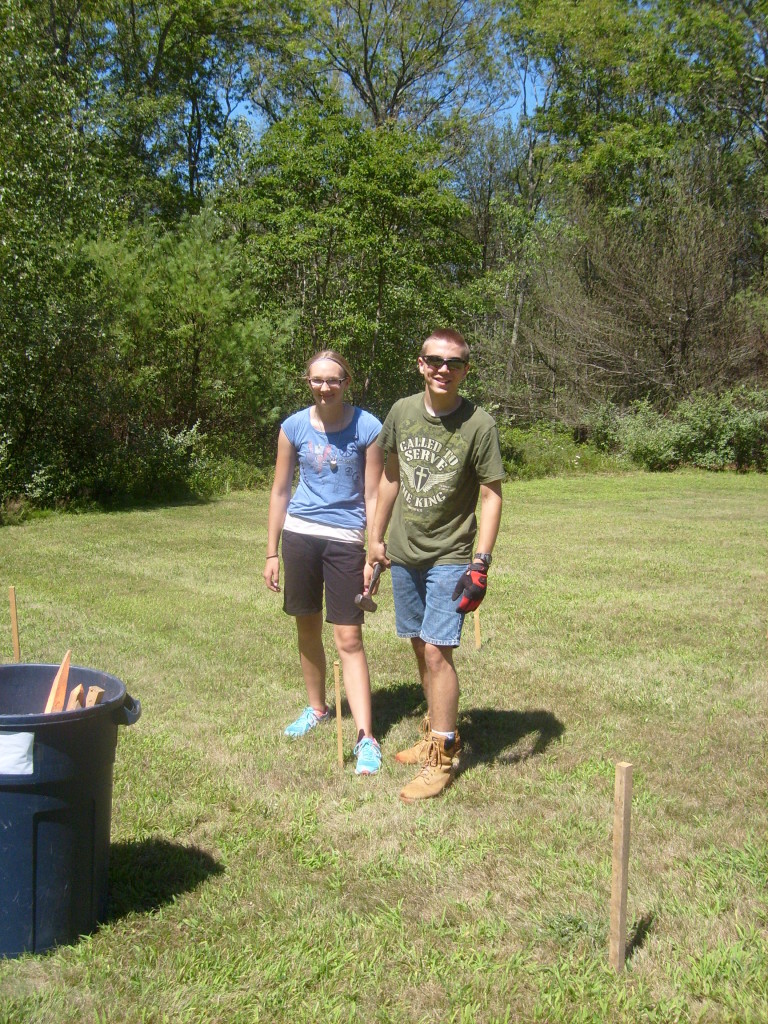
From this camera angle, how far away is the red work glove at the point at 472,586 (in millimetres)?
4293

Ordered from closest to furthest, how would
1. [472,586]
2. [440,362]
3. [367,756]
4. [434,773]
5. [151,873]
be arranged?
1. [151,873]
2. [472,586]
3. [440,362]
4. [434,773]
5. [367,756]

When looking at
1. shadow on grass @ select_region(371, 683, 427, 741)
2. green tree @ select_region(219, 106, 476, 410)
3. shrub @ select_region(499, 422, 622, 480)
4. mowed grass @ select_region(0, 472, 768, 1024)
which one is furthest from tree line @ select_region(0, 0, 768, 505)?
shadow on grass @ select_region(371, 683, 427, 741)

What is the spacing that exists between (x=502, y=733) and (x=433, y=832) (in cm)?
139

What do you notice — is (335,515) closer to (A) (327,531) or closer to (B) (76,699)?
(A) (327,531)

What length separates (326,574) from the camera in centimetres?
515

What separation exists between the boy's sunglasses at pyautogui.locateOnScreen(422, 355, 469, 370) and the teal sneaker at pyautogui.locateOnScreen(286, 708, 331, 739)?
217 centimetres

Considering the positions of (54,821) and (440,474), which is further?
(440,474)

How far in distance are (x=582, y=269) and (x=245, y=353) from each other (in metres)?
15.2

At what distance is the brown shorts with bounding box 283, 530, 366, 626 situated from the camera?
16.6 feet

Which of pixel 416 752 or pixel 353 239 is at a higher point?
pixel 353 239

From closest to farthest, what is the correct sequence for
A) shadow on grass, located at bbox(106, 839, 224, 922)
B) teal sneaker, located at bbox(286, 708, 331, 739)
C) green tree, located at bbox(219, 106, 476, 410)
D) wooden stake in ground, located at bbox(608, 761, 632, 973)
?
1. wooden stake in ground, located at bbox(608, 761, 632, 973)
2. shadow on grass, located at bbox(106, 839, 224, 922)
3. teal sneaker, located at bbox(286, 708, 331, 739)
4. green tree, located at bbox(219, 106, 476, 410)

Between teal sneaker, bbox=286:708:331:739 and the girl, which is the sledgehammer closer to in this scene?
the girl

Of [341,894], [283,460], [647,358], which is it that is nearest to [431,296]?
[647,358]

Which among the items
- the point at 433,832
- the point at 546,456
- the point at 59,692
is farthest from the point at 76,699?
the point at 546,456
